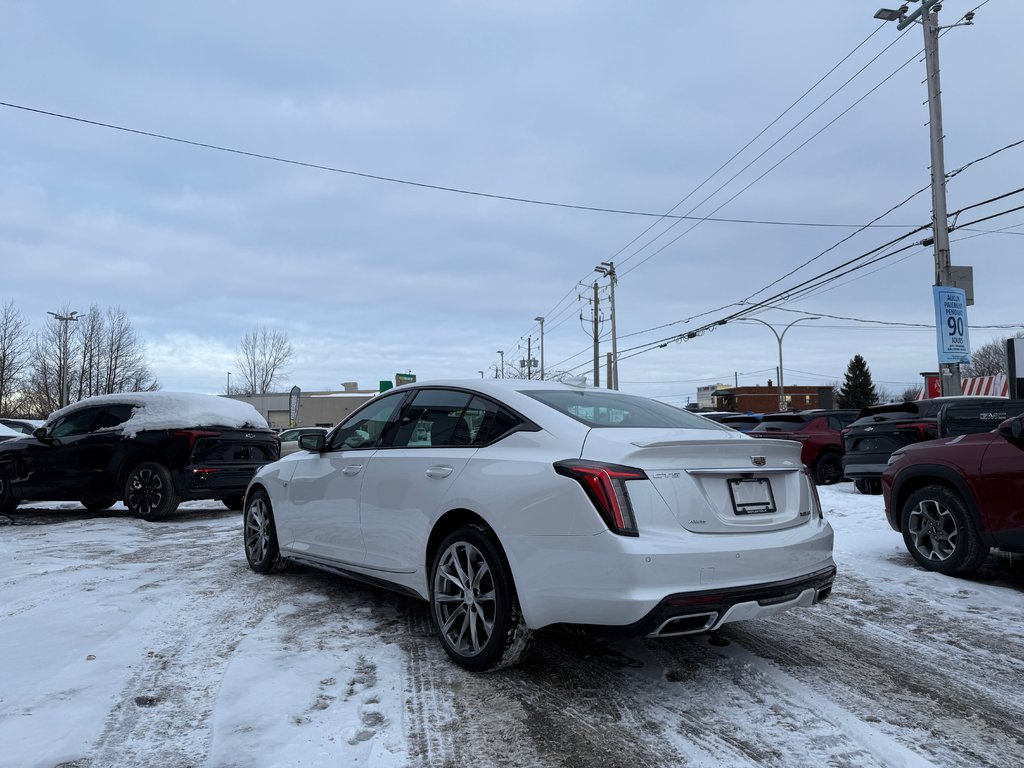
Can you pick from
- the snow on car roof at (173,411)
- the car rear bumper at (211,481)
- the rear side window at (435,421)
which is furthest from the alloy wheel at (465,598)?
Result: the snow on car roof at (173,411)

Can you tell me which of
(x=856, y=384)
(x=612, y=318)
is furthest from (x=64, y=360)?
(x=856, y=384)

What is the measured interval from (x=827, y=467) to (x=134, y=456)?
476 inches

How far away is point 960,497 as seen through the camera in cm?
587

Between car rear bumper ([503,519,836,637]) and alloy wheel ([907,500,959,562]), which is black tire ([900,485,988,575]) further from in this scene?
car rear bumper ([503,519,836,637])

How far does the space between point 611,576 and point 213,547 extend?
579cm

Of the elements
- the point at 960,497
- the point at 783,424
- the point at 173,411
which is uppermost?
the point at 173,411

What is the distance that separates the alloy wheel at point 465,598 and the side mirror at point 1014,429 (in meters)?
4.17

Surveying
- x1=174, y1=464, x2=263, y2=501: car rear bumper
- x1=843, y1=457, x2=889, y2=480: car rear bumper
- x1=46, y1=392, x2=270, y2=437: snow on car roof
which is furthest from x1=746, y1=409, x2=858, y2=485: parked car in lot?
x1=46, y1=392, x2=270, y2=437: snow on car roof

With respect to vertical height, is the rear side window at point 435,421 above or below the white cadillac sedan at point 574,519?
above

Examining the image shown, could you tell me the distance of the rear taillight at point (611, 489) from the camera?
125 inches

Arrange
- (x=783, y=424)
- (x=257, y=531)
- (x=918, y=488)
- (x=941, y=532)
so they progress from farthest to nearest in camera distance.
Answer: (x=783, y=424) < (x=918, y=488) < (x=257, y=531) < (x=941, y=532)

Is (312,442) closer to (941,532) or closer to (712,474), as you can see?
(712,474)

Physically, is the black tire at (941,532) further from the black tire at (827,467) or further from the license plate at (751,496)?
the black tire at (827,467)

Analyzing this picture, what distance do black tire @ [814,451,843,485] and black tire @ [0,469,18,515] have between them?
13412mm
